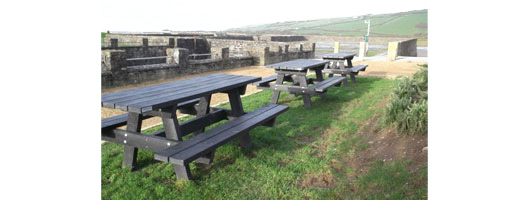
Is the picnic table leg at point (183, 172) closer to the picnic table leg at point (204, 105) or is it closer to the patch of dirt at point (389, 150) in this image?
the picnic table leg at point (204, 105)

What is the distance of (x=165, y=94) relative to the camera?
336 cm

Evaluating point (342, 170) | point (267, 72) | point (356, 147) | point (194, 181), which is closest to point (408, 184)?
point (342, 170)

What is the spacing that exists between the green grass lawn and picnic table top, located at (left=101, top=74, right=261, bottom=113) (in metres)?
0.70

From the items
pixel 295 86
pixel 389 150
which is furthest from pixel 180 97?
pixel 295 86

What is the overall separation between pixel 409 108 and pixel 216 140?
7.87 ft

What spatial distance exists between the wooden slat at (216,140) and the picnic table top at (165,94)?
412 millimetres

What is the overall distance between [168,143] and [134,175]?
0.49m

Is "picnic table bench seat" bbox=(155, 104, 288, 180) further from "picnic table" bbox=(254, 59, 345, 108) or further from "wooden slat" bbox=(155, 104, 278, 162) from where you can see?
"picnic table" bbox=(254, 59, 345, 108)

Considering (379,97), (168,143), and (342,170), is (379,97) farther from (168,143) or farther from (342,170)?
(168,143)

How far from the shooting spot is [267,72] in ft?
39.5

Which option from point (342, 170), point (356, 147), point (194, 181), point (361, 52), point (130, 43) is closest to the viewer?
point (194, 181)

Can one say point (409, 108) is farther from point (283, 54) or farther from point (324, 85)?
point (283, 54)

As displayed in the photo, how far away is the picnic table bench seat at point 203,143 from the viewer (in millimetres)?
2768

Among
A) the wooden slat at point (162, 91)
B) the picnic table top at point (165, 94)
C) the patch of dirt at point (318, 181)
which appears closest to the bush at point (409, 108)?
the patch of dirt at point (318, 181)
